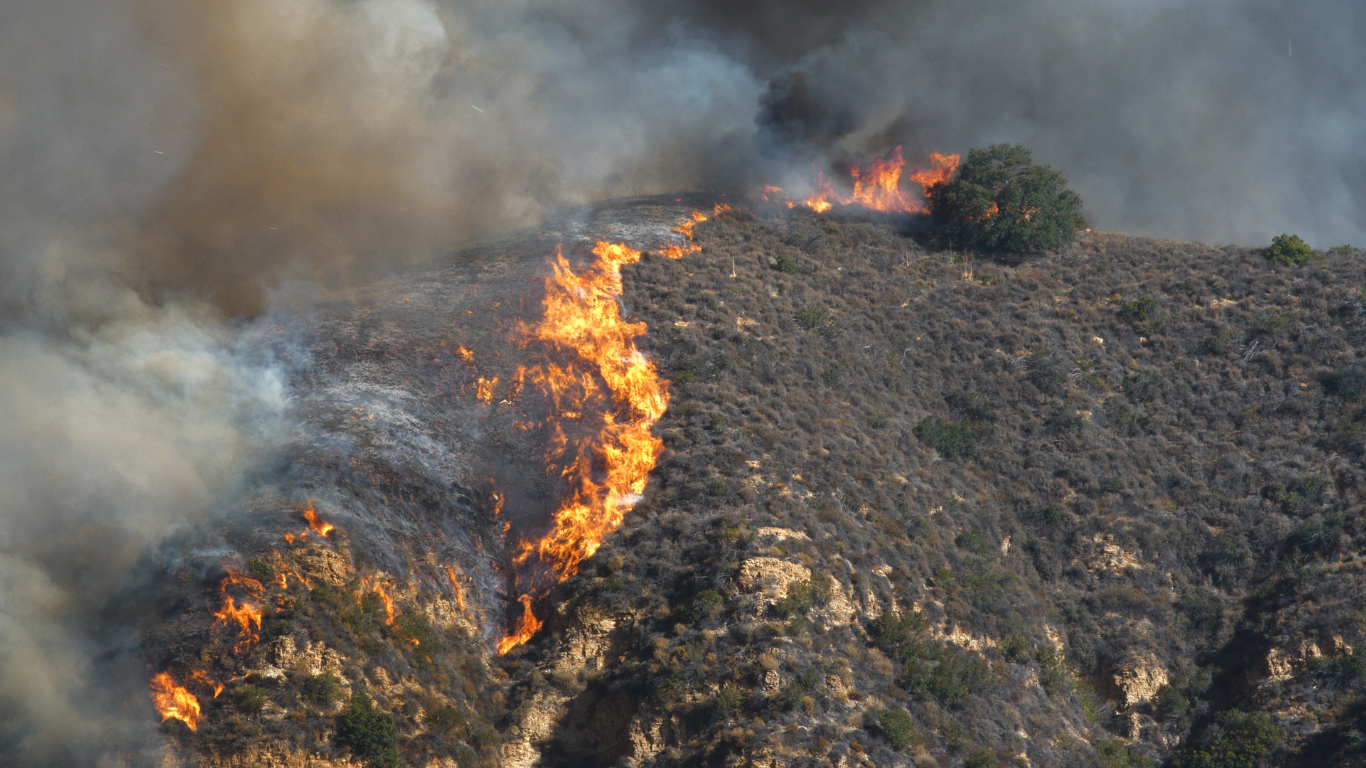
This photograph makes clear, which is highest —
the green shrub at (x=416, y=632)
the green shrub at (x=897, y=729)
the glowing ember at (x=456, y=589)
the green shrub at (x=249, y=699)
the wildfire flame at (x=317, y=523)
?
the wildfire flame at (x=317, y=523)

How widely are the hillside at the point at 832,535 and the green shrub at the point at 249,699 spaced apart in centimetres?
13

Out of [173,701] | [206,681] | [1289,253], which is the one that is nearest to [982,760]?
[206,681]

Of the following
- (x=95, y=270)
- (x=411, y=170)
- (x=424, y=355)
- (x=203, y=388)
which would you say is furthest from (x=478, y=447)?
(x=411, y=170)

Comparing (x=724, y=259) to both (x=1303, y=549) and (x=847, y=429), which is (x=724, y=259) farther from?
(x=1303, y=549)

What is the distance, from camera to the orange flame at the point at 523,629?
25578mm

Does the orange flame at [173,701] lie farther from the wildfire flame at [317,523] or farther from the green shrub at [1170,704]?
the green shrub at [1170,704]

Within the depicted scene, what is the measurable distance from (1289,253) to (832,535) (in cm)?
3100

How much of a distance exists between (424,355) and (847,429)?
1468 centimetres

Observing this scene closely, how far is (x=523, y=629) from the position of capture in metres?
25.9

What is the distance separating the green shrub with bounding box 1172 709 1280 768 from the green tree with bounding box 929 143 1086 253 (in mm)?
24710

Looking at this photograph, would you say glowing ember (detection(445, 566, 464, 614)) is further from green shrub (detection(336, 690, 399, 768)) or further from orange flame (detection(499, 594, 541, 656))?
green shrub (detection(336, 690, 399, 768))

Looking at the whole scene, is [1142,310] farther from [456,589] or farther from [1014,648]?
[456,589]

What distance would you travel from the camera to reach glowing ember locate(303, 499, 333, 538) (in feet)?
74.9

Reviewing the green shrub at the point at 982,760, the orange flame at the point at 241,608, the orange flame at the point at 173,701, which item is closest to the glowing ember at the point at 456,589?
the orange flame at the point at 241,608
